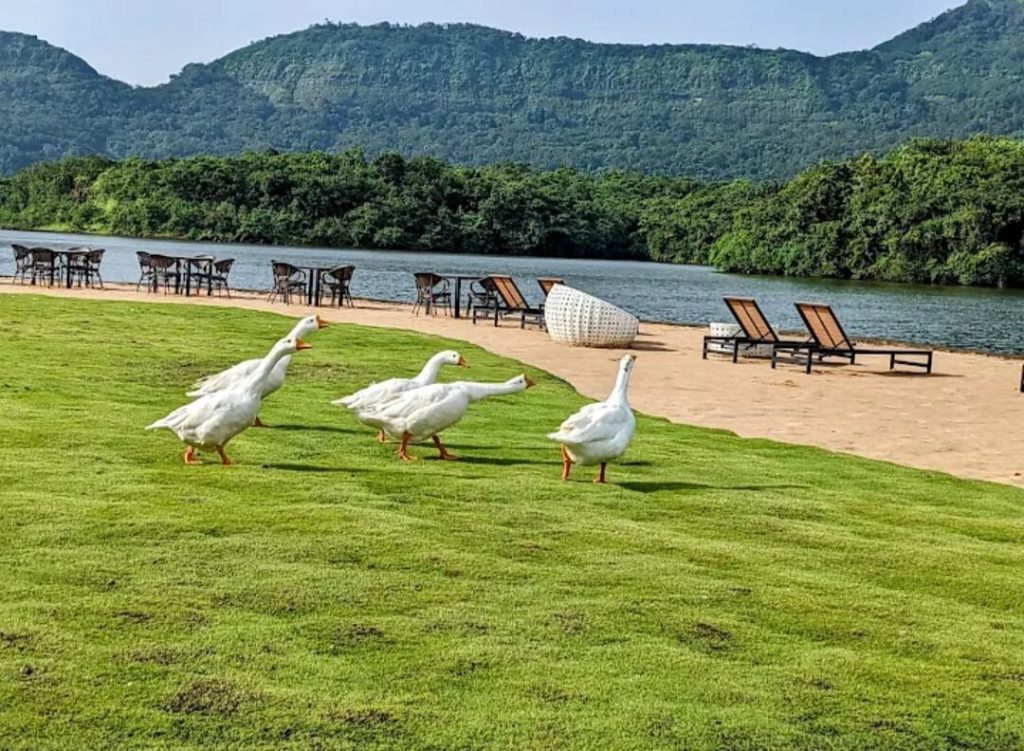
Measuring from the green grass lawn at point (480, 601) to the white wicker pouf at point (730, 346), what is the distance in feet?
36.6

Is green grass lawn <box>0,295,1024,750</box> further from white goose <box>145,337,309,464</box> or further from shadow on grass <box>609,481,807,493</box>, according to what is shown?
white goose <box>145,337,309,464</box>

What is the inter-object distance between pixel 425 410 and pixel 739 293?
47.2 meters

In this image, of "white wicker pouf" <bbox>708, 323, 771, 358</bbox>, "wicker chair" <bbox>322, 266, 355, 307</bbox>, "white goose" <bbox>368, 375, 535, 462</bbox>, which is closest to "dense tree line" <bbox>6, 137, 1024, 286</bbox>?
"wicker chair" <bbox>322, 266, 355, 307</bbox>

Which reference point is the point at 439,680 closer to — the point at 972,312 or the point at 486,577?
the point at 486,577

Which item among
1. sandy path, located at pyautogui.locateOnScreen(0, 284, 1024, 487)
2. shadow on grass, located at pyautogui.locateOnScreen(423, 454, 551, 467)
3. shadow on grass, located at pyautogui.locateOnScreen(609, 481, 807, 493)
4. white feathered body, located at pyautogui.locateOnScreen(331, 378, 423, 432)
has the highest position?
white feathered body, located at pyautogui.locateOnScreen(331, 378, 423, 432)

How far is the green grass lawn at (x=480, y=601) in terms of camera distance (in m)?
4.21

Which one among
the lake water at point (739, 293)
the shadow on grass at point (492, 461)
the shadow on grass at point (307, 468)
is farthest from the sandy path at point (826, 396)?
the lake water at point (739, 293)

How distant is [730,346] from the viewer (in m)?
20.5

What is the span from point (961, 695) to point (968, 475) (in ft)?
19.1

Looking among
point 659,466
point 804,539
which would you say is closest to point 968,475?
point 659,466

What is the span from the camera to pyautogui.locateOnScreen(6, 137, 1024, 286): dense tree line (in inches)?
2822

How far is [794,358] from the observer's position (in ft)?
64.4

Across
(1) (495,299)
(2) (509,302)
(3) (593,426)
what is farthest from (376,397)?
(2) (509,302)

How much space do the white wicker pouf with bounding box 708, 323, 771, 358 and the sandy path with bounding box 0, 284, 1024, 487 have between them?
386mm
